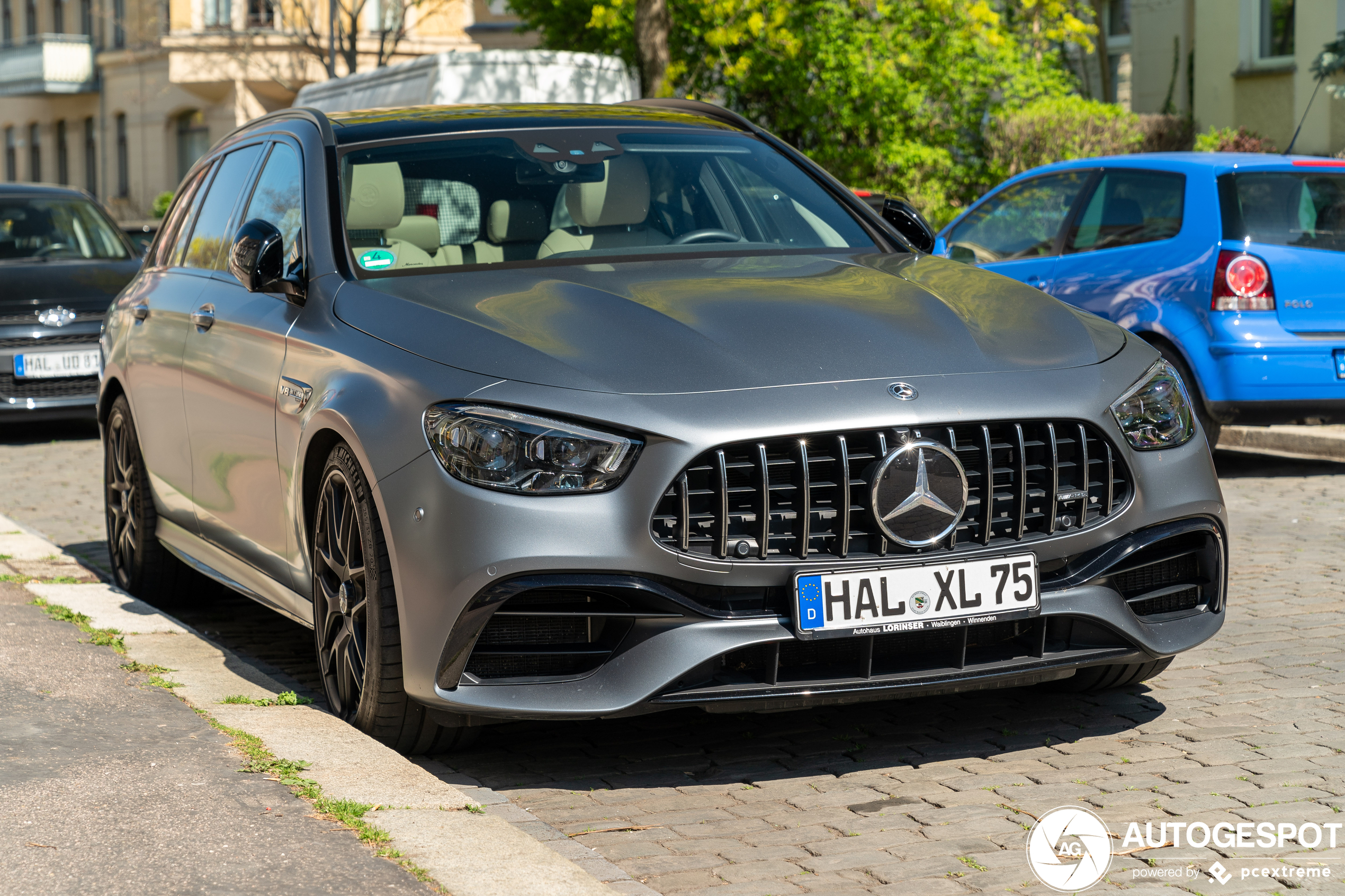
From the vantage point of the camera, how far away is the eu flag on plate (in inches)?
151

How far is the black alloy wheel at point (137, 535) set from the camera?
645 centimetres

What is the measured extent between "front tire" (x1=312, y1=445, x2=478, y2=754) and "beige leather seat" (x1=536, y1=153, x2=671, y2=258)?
108 cm

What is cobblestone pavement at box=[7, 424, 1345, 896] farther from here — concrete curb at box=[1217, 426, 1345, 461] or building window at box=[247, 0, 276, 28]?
building window at box=[247, 0, 276, 28]

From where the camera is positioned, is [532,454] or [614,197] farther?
[614,197]

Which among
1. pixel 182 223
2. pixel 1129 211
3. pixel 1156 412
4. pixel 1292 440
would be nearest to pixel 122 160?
pixel 1129 211

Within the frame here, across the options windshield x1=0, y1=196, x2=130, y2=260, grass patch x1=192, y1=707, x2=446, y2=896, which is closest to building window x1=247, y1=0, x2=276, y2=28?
windshield x1=0, y1=196, x2=130, y2=260

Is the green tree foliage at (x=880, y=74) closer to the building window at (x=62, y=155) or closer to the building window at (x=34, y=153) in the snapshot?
the building window at (x=62, y=155)

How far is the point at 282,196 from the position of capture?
543 cm

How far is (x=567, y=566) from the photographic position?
12.4 feet

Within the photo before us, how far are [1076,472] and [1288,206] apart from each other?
559 cm

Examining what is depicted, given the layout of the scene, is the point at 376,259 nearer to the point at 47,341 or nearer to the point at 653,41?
the point at 47,341

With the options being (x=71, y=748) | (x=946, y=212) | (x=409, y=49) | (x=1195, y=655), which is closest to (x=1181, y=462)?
(x=1195, y=655)

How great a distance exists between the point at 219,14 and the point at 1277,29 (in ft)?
84.4

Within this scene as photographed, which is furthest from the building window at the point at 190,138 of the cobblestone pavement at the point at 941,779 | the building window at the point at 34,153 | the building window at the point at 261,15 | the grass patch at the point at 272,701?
the cobblestone pavement at the point at 941,779
